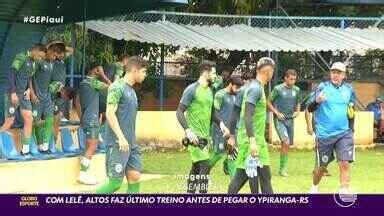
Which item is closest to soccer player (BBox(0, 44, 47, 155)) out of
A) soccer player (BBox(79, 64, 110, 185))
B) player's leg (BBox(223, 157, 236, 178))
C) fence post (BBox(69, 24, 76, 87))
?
fence post (BBox(69, 24, 76, 87))

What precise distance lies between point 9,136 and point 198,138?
1.62 m

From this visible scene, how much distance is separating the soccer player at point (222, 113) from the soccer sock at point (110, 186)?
0.96 m

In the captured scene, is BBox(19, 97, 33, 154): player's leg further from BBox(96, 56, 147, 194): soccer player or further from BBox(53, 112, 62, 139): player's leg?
BBox(96, 56, 147, 194): soccer player

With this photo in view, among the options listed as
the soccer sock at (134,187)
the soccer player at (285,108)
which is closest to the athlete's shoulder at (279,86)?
the soccer player at (285,108)

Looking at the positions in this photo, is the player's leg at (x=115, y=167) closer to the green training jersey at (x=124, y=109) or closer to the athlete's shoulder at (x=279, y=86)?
the green training jersey at (x=124, y=109)

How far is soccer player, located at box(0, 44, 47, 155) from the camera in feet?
24.0

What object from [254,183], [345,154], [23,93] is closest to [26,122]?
[23,93]

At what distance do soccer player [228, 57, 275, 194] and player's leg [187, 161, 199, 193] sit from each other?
306mm

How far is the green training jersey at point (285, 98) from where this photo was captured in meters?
7.83

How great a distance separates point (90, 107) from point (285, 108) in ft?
6.93

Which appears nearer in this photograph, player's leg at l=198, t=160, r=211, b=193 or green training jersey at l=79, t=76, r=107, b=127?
player's leg at l=198, t=160, r=211, b=193

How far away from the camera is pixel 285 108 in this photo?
8.34 metres

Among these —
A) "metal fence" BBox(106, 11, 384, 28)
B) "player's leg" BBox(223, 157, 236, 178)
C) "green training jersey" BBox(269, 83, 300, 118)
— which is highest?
"metal fence" BBox(106, 11, 384, 28)

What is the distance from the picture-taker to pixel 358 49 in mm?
9891
